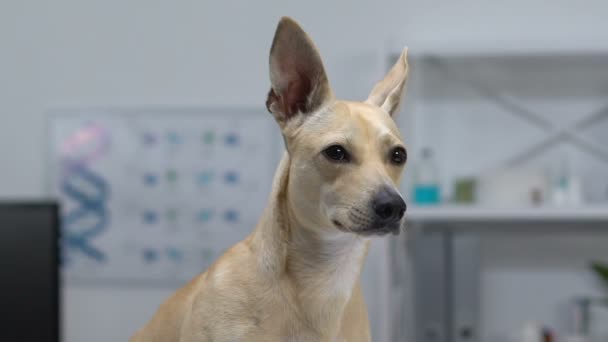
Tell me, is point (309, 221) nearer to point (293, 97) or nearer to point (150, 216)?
point (293, 97)

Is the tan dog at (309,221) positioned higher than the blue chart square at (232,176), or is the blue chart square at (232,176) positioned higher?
the tan dog at (309,221)

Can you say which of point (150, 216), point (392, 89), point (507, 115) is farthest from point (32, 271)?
point (507, 115)

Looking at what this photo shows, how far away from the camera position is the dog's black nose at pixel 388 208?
73cm

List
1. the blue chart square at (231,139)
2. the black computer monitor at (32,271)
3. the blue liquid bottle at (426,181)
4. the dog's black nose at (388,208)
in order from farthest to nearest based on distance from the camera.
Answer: the blue chart square at (231,139)
the blue liquid bottle at (426,181)
the black computer monitor at (32,271)
the dog's black nose at (388,208)

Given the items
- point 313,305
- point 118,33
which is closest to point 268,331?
point 313,305

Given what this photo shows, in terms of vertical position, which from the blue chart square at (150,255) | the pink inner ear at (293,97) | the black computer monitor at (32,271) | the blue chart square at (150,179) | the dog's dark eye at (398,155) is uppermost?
the pink inner ear at (293,97)

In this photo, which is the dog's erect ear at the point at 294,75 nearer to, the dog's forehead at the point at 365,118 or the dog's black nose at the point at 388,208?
the dog's forehead at the point at 365,118

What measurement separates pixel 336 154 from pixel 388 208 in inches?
3.8

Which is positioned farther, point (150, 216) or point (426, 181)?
point (150, 216)

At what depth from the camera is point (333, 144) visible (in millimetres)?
782

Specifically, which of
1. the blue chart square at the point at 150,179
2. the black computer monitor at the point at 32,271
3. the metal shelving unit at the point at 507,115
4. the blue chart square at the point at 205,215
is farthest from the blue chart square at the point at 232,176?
the black computer monitor at the point at 32,271

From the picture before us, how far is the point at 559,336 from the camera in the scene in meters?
2.32

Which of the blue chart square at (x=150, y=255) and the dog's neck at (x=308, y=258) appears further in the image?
the blue chart square at (x=150, y=255)

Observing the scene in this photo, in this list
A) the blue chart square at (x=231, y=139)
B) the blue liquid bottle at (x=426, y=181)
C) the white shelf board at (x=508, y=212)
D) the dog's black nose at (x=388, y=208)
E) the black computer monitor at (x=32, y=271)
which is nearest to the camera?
the dog's black nose at (x=388, y=208)
